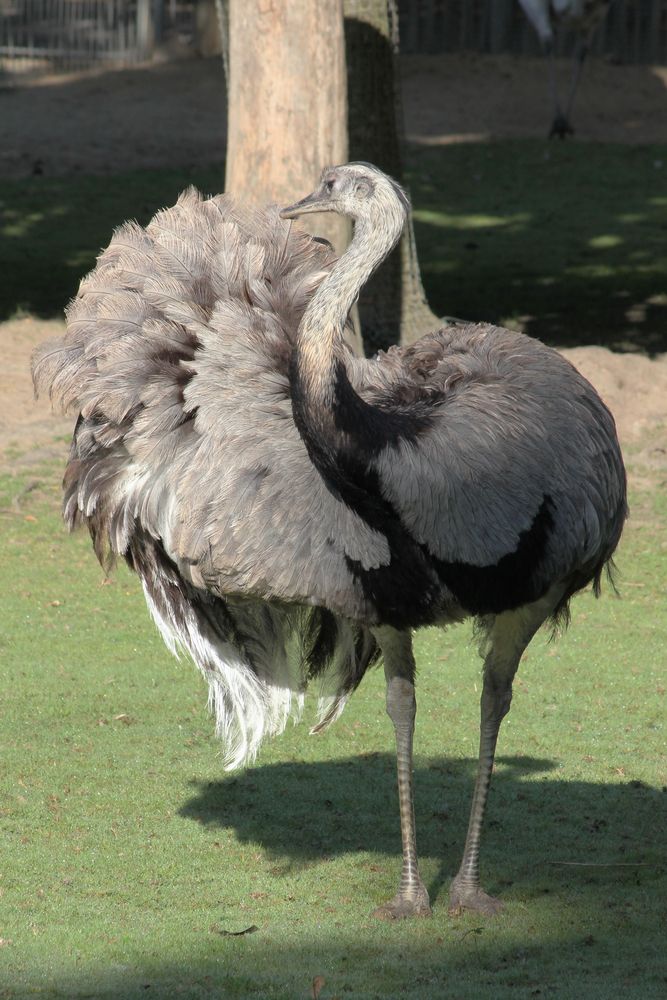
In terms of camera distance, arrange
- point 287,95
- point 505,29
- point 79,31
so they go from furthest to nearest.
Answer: point 79,31 < point 505,29 < point 287,95

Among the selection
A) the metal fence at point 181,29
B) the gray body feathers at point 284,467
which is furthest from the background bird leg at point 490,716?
the metal fence at point 181,29

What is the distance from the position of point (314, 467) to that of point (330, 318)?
0.49 metres

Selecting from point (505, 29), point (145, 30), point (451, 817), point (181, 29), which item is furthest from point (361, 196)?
point (181, 29)

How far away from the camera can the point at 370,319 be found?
1283 cm

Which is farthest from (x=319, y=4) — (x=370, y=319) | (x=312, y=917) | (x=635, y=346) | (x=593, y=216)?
(x=593, y=216)

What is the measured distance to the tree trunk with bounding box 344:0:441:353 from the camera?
12.5 meters

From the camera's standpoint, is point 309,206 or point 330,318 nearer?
point 330,318

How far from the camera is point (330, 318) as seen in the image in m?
4.76

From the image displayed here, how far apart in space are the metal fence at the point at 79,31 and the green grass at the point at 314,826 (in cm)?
2483

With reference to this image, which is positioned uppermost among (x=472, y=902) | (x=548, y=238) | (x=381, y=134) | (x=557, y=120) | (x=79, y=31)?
(x=381, y=134)

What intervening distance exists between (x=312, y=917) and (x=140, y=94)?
24.7 meters

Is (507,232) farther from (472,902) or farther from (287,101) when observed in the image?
(472,902)

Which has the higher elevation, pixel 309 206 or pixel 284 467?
pixel 309 206

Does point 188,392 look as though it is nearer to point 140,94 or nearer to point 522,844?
point 522,844
